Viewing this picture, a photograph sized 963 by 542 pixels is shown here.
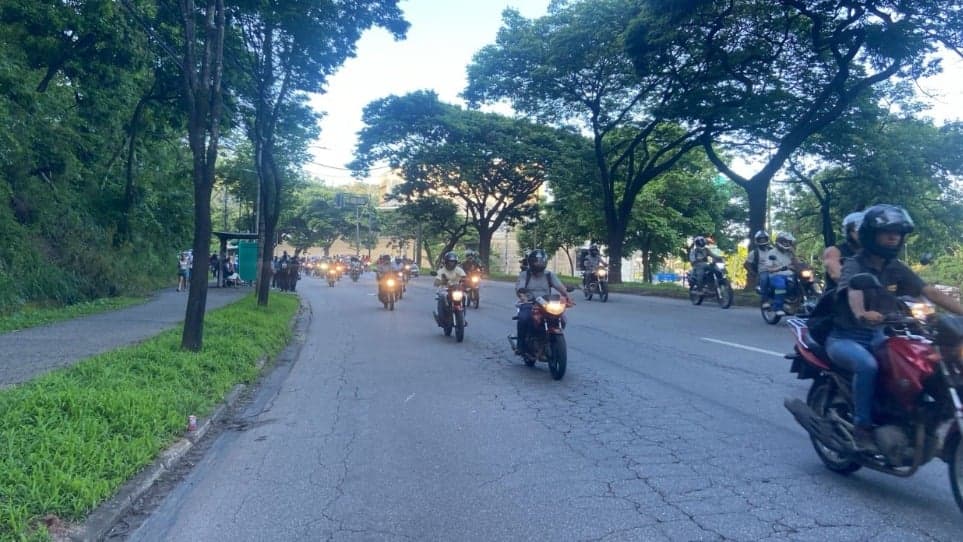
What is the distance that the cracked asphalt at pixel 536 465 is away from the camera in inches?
164

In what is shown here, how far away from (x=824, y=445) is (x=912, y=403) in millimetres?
813

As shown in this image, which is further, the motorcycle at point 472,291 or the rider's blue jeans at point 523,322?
the motorcycle at point 472,291

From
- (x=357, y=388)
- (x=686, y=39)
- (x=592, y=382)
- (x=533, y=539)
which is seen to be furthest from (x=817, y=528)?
(x=686, y=39)

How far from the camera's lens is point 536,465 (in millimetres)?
5289

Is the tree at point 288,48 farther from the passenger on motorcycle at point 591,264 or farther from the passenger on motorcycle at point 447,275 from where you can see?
the passenger on motorcycle at point 591,264

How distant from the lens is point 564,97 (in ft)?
94.2

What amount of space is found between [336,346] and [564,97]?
18820 millimetres

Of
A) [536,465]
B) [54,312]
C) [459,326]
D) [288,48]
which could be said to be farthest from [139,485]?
[288,48]

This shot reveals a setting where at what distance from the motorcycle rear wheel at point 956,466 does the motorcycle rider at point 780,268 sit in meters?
9.91

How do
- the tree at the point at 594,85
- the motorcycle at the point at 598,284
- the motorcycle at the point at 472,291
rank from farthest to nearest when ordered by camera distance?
the tree at the point at 594,85 → the motorcycle at the point at 598,284 → the motorcycle at the point at 472,291

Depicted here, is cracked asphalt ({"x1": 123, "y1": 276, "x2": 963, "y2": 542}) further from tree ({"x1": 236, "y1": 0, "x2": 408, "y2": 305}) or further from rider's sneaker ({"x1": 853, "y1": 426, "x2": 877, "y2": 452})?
tree ({"x1": 236, "y1": 0, "x2": 408, "y2": 305})

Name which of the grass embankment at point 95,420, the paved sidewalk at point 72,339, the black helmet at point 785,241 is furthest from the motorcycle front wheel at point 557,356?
the black helmet at point 785,241

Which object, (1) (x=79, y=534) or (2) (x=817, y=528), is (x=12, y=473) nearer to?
(1) (x=79, y=534)

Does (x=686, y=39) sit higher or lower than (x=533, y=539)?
higher
